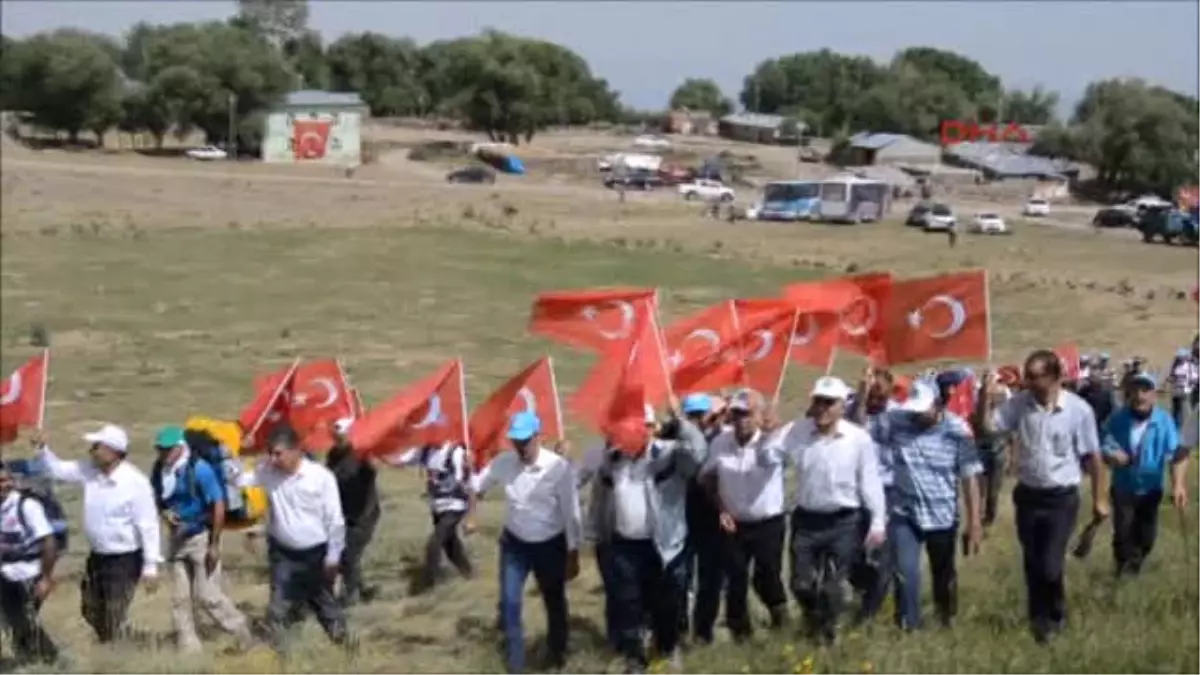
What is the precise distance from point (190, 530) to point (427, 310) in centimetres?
2986

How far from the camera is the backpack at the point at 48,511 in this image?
9609 mm

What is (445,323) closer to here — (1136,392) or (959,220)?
(959,220)

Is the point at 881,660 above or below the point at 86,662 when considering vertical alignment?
above

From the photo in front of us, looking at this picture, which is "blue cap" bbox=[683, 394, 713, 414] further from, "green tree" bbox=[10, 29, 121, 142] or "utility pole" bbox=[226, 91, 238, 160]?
"utility pole" bbox=[226, 91, 238, 160]

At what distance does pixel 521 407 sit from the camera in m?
11.4

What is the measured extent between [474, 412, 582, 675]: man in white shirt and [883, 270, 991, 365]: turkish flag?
3.49m

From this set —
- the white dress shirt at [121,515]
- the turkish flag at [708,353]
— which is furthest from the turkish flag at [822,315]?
the white dress shirt at [121,515]

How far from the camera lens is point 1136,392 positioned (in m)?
10.8

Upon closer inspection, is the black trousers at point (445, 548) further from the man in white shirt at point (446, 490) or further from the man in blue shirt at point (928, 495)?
the man in blue shirt at point (928, 495)

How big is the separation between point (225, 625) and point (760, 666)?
3.69 meters

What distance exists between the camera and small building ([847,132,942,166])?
38.9 metres

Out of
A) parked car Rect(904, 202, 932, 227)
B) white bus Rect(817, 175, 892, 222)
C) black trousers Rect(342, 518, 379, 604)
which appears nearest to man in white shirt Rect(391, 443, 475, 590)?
black trousers Rect(342, 518, 379, 604)

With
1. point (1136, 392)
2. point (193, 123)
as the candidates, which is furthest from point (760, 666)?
point (193, 123)

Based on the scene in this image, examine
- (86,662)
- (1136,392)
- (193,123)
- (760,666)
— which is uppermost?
(193,123)
